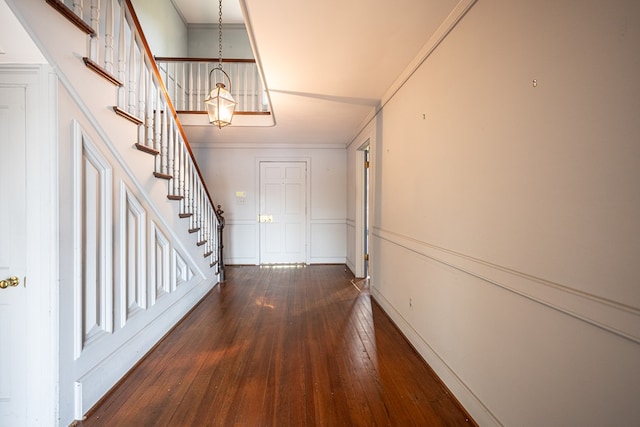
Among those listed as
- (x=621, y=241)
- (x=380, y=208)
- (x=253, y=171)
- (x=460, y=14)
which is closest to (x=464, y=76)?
(x=460, y=14)

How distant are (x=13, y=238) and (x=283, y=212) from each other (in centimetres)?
443

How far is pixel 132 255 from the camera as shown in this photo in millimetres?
2127

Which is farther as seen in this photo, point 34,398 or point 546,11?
point 34,398

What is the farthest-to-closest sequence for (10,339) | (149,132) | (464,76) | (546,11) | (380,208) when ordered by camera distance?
(380,208) < (149,132) < (464,76) < (10,339) < (546,11)

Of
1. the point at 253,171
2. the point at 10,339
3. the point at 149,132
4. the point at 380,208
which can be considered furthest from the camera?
the point at 253,171

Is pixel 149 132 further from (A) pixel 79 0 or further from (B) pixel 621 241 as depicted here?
(B) pixel 621 241

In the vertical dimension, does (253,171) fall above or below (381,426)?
above

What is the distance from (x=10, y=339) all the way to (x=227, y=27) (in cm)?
651

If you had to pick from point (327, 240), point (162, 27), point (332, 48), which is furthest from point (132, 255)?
point (162, 27)

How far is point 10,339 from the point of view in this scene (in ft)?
4.80

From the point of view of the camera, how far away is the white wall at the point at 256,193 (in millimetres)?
5672

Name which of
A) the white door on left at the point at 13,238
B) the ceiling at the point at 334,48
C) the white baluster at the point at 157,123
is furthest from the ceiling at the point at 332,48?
the white baluster at the point at 157,123

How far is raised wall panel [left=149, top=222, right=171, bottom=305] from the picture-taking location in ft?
7.89

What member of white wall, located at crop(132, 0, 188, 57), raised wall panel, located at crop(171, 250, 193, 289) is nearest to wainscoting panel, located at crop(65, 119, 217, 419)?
raised wall panel, located at crop(171, 250, 193, 289)
